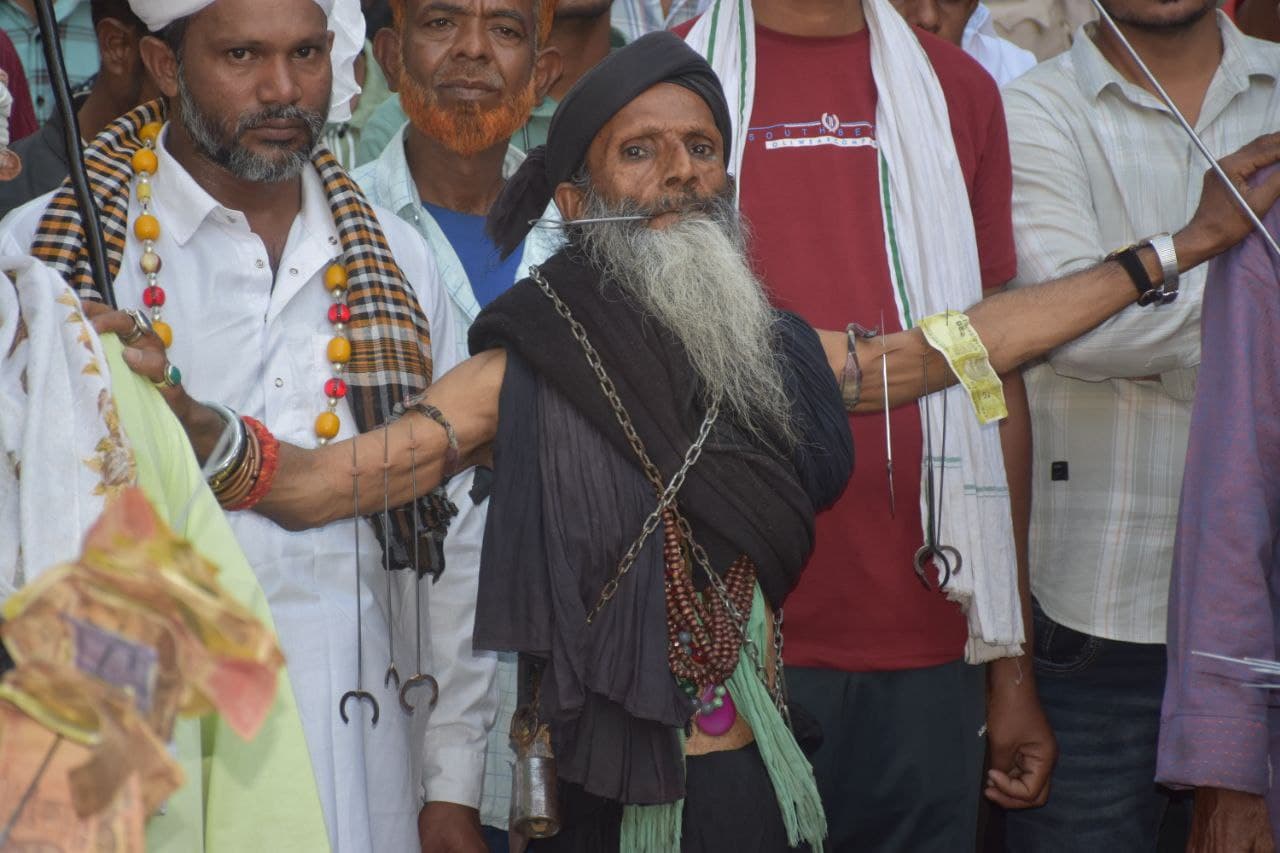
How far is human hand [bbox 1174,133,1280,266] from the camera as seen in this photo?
3.27 meters

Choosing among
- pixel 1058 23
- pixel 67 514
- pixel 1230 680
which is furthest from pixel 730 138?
pixel 1058 23

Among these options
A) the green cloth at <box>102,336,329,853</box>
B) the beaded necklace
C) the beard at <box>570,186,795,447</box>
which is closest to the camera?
the green cloth at <box>102,336,329,853</box>

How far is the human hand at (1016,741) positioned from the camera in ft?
12.6

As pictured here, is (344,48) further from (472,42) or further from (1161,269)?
(1161,269)

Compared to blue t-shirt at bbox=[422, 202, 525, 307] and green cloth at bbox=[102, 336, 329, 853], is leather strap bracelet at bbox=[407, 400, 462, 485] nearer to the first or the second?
green cloth at bbox=[102, 336, 329, 853]

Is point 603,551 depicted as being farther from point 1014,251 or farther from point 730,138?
point 1014,251

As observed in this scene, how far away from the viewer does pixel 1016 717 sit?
3877 mm

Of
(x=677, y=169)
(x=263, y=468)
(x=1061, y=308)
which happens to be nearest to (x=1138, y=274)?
(x=1061, y=308)

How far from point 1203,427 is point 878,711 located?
2.92ft

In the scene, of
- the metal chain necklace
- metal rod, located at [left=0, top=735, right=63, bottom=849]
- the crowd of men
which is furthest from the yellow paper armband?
metal rod, located at [left=0, top=735, right=63, bottom=849]

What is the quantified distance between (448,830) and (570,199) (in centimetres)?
126

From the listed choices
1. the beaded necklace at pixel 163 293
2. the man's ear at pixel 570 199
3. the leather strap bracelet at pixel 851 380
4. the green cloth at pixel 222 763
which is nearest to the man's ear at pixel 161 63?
the beaded necklace at pixel 163 293

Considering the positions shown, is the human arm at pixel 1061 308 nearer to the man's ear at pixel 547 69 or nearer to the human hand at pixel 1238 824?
the human hand at pixel 1238 824

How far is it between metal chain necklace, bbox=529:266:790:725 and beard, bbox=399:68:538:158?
137cm
